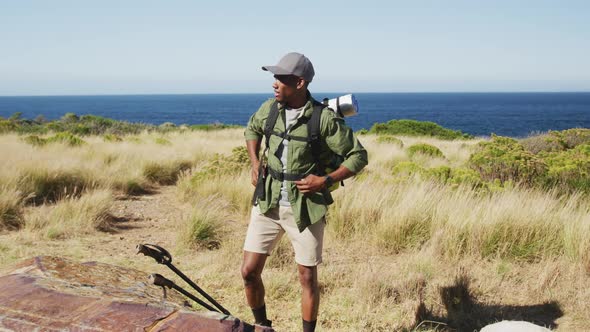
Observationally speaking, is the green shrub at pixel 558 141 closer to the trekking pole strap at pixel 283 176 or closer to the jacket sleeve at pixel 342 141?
the jacket sleeve at pixel 342 141

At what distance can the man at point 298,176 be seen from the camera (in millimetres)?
3195

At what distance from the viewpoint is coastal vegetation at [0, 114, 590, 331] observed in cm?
449

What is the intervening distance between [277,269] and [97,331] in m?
3.29

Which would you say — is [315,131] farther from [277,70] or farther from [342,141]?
[277,70]

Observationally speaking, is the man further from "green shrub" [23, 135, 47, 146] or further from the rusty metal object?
"green shrub" [23, 135, 47, 146]

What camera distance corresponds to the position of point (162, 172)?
10.4 metres

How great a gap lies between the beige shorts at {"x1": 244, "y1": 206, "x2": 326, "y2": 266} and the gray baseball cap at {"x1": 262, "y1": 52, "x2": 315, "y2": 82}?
2.84 ft

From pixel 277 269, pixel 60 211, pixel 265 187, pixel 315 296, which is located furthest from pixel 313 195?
pixel 60 211

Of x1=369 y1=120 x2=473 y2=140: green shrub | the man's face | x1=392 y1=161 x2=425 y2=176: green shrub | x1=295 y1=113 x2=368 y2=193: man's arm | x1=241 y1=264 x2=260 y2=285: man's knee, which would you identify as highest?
the man's face

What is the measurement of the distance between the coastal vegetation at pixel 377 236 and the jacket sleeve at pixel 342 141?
156cm

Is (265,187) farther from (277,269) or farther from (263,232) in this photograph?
(277,269)

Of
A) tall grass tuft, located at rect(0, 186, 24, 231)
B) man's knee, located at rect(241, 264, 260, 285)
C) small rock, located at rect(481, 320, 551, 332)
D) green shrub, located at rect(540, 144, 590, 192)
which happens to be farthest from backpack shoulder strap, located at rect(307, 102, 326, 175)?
green shrub, located at rect(540, 144, 590, 192)

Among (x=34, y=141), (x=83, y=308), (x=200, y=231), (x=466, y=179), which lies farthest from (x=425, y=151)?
(x=83, y=308)

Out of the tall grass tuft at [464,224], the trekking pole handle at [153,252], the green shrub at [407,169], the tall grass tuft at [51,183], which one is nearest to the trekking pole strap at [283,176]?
the trekking pole handle at [153,252]
